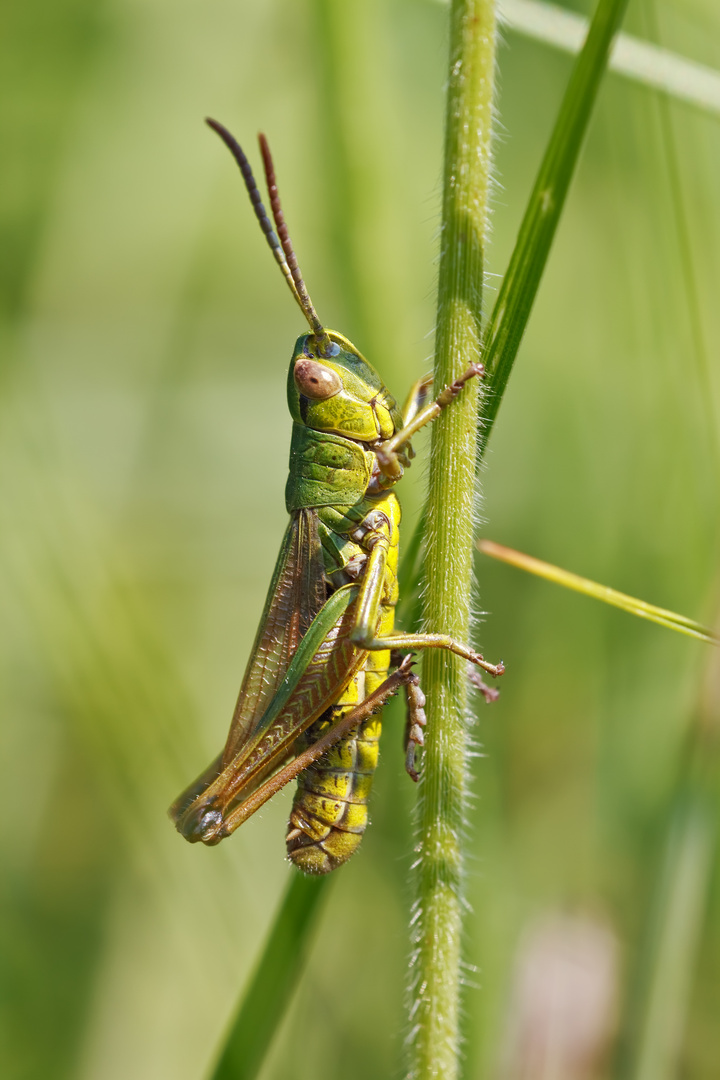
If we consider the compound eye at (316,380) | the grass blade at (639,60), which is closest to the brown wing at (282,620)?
the compound eye at (316,380)

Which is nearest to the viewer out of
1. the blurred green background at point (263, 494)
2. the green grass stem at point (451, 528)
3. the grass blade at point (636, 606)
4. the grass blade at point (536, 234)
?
the green grass stem at point (451, 528)

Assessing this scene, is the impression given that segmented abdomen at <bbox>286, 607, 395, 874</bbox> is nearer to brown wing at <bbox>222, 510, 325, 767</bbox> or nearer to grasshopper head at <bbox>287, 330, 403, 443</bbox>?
brown wing at <bbox>222, 510, 325, 767</bbox>

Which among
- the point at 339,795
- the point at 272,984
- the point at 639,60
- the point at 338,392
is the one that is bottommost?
the point at 272,984

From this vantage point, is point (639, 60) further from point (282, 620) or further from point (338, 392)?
point (282, 620)

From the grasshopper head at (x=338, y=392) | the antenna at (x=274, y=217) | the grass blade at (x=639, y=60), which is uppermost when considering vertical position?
the grass blade at (x=639, y=60)

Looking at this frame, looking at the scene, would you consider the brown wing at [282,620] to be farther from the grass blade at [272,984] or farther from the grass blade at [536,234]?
the grass blade at [536,234]

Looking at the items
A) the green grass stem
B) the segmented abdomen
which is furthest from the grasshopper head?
the green grass stem

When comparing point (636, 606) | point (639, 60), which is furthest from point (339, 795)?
point (639, 60)

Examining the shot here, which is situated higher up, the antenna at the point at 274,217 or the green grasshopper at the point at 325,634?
the antenna at the point at 274,217
